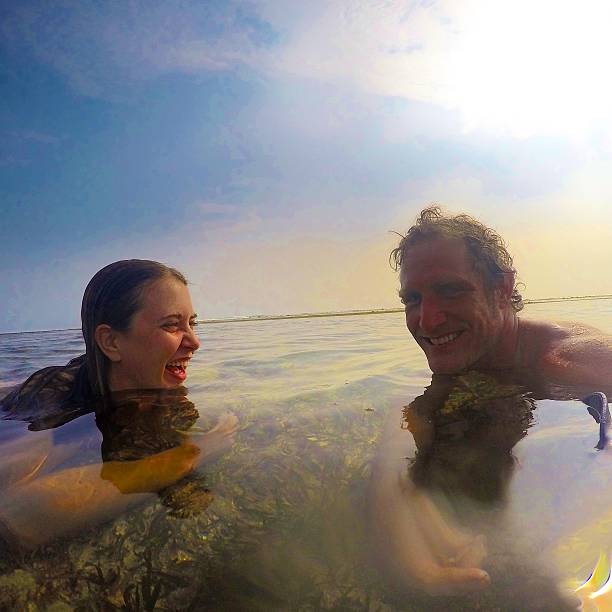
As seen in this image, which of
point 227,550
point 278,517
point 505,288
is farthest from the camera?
point 505,288

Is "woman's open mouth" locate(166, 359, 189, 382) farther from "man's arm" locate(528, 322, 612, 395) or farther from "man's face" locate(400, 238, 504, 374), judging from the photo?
"man's arm" locate(528, 322, 612, 395)

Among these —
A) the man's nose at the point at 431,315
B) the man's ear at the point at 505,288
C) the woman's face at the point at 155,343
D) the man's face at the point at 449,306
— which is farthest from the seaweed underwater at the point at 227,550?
the man's ear at the point at 505,288

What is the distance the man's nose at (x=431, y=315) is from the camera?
12.6 ft

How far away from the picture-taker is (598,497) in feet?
6.28

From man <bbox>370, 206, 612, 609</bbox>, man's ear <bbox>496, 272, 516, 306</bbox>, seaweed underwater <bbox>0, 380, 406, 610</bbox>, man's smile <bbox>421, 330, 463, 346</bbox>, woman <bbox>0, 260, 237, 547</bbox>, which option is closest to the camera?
seaweed underwater <bbox>0, 380, 406, 610</bbox>

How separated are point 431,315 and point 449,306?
0.58 feet

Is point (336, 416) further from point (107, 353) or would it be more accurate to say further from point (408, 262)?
point (107, 353)

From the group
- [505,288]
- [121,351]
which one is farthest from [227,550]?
[505,288]

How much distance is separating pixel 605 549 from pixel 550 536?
0.17 meters

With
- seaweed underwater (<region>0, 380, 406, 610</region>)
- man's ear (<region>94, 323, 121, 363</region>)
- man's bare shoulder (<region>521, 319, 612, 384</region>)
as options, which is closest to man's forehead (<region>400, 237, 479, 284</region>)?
man's bare shoulder (<region>521, 319, 612, 384</region>)

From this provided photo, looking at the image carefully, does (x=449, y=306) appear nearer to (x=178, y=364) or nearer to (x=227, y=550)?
(x=178, y=364)

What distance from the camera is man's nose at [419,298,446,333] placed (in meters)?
3.83

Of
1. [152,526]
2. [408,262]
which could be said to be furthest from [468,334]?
[152,526]

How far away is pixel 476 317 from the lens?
12.8ft
